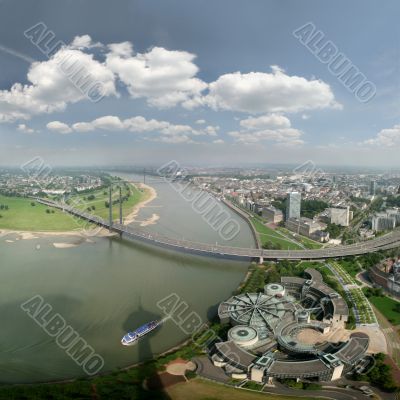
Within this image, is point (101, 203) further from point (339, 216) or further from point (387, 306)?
point (387, 306)

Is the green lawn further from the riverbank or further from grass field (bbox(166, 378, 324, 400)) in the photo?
grass field (bbox(166, 378, 324, 400))

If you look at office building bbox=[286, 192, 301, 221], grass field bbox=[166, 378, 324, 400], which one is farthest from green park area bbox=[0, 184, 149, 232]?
grass field bbox=[166, 378, 324, 400]

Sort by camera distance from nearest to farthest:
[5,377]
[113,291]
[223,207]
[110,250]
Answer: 1. [5,377]
2. [113,291]
3. [110,250]
4. [223,207]

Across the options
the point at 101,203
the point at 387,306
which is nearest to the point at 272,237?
the point at 387,306

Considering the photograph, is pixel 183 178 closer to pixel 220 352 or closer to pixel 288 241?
pixel 288 241

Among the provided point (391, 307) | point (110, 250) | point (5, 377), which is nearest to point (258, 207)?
point (110, 250)

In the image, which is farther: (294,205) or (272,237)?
(294,205)
